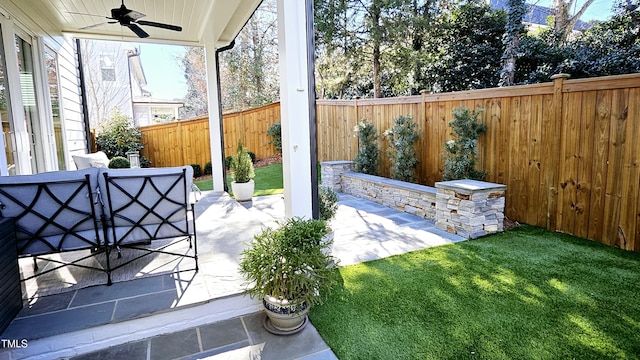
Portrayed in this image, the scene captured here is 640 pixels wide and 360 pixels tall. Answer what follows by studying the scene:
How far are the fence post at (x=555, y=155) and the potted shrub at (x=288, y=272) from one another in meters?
3.32

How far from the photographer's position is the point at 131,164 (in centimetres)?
747

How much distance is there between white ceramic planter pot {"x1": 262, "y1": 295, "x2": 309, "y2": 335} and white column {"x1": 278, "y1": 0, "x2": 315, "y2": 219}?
72 centimetres

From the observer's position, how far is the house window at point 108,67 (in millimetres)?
Answer: 15633

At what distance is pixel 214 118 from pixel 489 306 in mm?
5580

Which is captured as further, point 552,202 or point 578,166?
point 552,202

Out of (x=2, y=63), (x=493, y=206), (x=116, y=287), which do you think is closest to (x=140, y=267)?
(x=116, y=287)

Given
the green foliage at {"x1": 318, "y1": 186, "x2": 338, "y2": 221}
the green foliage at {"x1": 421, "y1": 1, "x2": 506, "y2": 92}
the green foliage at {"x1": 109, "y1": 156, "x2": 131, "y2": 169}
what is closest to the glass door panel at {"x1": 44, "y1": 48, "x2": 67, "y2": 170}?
the green foliage at {"x1": 109, "y1": 156, "x2": 131, "y2": 169}

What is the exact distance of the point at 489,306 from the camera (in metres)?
A: 2.64

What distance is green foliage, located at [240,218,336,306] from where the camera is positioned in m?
2.26

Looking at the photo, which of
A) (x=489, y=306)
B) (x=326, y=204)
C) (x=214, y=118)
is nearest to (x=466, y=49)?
(x=214, y=118)

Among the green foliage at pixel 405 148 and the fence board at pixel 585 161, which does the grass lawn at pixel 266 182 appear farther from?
the fence board at pixel 585 161

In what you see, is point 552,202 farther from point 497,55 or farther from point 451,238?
point 497,55

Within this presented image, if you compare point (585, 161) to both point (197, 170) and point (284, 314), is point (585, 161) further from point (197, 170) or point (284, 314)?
point (197, 170)

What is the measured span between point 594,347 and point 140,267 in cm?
333
